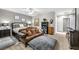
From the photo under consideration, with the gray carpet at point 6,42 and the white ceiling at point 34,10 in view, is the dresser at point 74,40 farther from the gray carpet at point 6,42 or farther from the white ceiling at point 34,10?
the gray carpet at point 6,42

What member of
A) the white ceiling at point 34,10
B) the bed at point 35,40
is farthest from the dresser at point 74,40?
the white ceiling at point 34,10

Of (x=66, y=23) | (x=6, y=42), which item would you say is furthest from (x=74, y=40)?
(x=6, y=42)

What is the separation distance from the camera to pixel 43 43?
2059 mm

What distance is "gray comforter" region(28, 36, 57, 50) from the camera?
2.05 m

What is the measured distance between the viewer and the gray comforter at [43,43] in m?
2.05

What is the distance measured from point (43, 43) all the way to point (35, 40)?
177 millimetres

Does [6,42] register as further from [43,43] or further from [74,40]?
[74,40]

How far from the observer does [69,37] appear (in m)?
2.05
